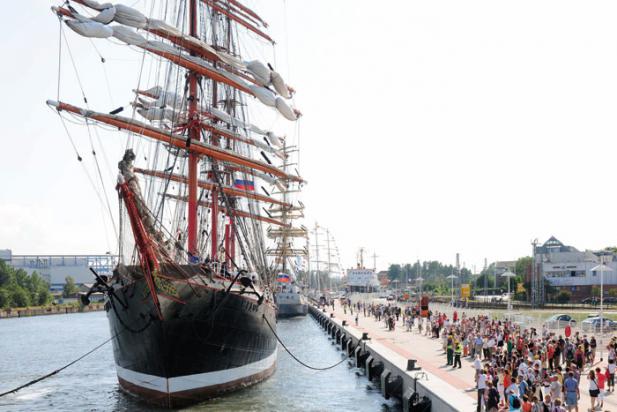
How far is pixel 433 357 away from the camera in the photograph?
29.4 metres

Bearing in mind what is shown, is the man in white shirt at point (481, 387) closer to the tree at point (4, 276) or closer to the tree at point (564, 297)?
the tree at point (564, 297)

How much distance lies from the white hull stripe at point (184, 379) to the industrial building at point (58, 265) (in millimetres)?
136555

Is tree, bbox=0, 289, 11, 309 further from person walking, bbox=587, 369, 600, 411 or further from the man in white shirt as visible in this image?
person walking, bbox=587, 369, 600, 411

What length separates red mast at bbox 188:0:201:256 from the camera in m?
28.5

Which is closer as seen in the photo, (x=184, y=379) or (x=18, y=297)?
(x=184, y=379)

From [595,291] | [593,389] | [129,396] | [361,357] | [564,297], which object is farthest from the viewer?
[595,291]

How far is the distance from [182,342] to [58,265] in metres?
155

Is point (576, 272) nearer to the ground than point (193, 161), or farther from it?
nearer to the ground

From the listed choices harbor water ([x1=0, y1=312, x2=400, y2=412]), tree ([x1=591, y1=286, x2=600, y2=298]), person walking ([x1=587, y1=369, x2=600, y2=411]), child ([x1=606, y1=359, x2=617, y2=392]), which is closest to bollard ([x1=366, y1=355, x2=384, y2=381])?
harbor water ([x1=0, y1=312, x2=400, y2=412])

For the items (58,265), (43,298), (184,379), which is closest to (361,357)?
(184,379)

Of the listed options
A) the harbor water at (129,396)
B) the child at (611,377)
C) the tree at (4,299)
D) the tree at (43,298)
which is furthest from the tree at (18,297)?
the child at (611,377)

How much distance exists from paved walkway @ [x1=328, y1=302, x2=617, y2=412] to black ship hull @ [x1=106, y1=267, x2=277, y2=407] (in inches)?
316

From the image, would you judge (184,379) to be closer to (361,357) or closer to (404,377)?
(404,377)

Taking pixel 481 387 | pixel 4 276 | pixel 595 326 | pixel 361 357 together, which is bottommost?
pixel 361 357
